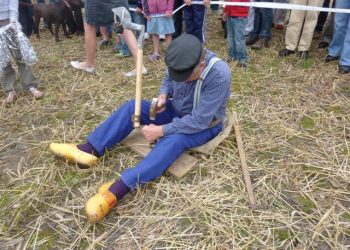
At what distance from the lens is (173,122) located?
2752 mm

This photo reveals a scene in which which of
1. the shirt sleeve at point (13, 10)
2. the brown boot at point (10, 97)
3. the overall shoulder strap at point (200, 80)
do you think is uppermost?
the shirt sleeve at point (13, 10)

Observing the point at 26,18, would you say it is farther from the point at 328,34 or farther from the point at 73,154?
the point at 328,34

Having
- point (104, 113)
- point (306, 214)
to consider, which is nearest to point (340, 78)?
point (306, 214)

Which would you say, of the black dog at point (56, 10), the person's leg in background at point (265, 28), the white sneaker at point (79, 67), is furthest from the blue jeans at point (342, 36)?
the black dog at point (56, 10)

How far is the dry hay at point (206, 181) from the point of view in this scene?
7.81 ft

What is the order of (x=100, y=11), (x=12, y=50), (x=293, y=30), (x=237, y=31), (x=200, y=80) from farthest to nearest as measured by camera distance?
(x=293, y=30) → (x=237, y=31) → (x=100, y=11) → (x=12, y=50) → (x=200, y=80)

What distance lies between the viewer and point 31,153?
326 centimetres

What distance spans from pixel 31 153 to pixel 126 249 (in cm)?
150

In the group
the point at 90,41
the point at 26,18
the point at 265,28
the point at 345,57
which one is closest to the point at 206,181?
the point at 90,41

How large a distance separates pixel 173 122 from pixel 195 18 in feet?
10.3

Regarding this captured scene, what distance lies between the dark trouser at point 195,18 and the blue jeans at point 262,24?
3.14 feet

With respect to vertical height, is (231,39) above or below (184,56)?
below

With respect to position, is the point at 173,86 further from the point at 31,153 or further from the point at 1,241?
the point at 1,241

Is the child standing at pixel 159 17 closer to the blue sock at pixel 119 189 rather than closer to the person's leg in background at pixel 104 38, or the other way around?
the person's leg in background at pixel 104 38
